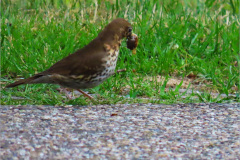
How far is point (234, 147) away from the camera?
4031 mm

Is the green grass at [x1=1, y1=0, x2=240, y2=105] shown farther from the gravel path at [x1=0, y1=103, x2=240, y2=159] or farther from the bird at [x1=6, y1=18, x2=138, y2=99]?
the gravel path at [x1=0, y1=103, x2=240, y2=159]

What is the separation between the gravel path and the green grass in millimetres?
380

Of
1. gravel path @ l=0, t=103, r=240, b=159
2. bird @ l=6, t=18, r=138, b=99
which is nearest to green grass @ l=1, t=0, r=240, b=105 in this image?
bird @ l=6, t=18, r=138, b=99

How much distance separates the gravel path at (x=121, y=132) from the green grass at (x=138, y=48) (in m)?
0.38

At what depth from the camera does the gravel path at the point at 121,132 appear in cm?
380

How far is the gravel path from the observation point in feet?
12.5

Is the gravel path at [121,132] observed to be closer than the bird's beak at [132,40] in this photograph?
Yes

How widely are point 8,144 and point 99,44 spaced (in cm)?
164

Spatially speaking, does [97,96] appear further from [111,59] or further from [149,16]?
[149,16]

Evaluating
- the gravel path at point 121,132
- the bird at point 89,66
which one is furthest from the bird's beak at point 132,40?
the gravel path at point 121,132

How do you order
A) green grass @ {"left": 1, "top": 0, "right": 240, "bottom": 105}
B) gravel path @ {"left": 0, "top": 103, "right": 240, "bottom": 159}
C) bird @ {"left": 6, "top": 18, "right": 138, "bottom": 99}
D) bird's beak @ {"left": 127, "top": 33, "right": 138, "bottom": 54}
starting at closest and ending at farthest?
gravel path @ {"left": 0, "top": 103, "right": 240, "bottom": 159} < bird @ {"left": 6, "top": 18, "right": 138, "bottom": 99} < bird's beak @ {"left": 127, "top": 33, "right": 138, "bottom": 54} < green grass @ {"left": 1, "top": 0, "right": 240, "bottom": 105}

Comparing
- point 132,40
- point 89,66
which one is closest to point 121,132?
point 89,66

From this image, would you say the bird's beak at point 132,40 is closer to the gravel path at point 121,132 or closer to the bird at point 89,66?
the bird at point 89,66

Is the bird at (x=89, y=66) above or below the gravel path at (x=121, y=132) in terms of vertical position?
above
